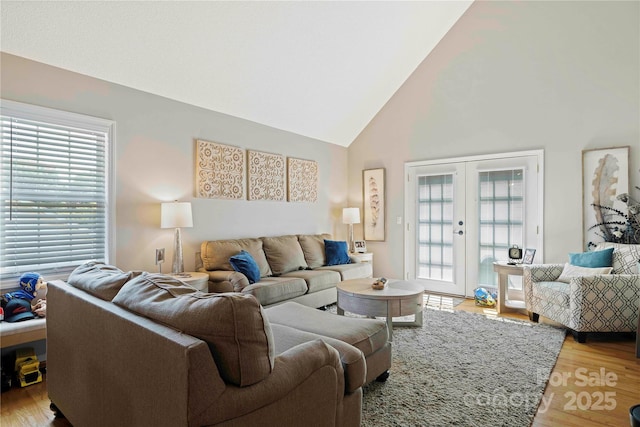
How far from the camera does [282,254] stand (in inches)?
177

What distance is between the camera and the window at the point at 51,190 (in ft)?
9.22

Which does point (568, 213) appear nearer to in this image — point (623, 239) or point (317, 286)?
point (623, 239)

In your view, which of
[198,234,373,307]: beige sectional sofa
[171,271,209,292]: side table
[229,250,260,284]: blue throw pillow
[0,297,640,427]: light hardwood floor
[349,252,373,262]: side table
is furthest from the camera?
[349,252,373,262]: side table

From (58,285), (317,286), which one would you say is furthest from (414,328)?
(58,285)

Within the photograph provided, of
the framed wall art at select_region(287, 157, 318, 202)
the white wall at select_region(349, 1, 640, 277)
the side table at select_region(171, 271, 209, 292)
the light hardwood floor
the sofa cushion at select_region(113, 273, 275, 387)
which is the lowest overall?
the light hardwood floor

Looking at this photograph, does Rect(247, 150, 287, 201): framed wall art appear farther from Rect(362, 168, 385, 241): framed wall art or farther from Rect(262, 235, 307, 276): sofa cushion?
Rect(362, 168, 385, 241): framed wall art

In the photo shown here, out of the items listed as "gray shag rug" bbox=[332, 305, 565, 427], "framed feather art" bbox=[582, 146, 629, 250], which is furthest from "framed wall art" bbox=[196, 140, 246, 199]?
"framed feather art" bbox=[582, 146, 629, 250]

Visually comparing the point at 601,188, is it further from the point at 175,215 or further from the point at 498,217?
the point at 175,215

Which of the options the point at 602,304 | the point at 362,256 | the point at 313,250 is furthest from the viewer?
the point at 362,256

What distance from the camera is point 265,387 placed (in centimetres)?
130

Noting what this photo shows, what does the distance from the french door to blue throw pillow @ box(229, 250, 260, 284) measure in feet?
9.16

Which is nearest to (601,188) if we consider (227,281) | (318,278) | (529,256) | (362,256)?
(529,256)

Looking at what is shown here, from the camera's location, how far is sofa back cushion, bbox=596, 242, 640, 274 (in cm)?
350

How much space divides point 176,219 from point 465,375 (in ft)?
9.39
